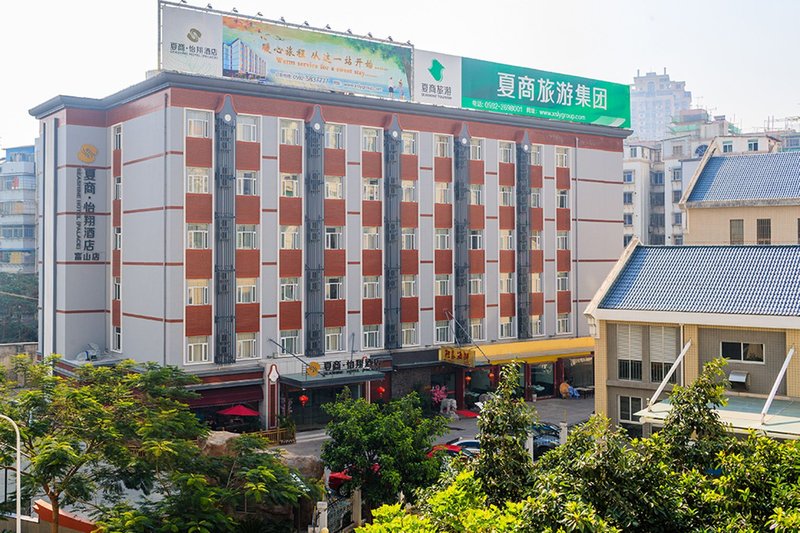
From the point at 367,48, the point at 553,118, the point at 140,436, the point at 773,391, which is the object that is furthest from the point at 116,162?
the point at 773,391

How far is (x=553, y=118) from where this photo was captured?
51844mm

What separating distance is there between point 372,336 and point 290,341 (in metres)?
5.00

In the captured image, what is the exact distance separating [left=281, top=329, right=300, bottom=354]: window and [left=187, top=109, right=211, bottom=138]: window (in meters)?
10.6

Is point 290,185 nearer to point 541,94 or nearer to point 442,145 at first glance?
point 442,145

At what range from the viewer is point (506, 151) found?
50.0 m

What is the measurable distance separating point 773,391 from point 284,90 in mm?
26885

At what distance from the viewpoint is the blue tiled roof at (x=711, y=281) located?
26641mm

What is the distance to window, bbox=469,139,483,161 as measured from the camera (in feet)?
159

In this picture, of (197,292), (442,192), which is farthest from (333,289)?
(442,192)

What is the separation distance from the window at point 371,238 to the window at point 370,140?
4.31 m

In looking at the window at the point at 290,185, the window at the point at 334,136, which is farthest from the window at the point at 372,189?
the window at the point at 290,185

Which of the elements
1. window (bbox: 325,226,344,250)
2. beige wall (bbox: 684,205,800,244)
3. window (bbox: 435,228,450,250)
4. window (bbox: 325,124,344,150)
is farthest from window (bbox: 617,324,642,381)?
window (bbox: 325,124,344,150)

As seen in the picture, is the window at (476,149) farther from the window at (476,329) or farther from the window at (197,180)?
the window at (197,180)

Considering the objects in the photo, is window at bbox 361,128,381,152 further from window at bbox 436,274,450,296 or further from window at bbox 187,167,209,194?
window at bbox 187,167,209,194
